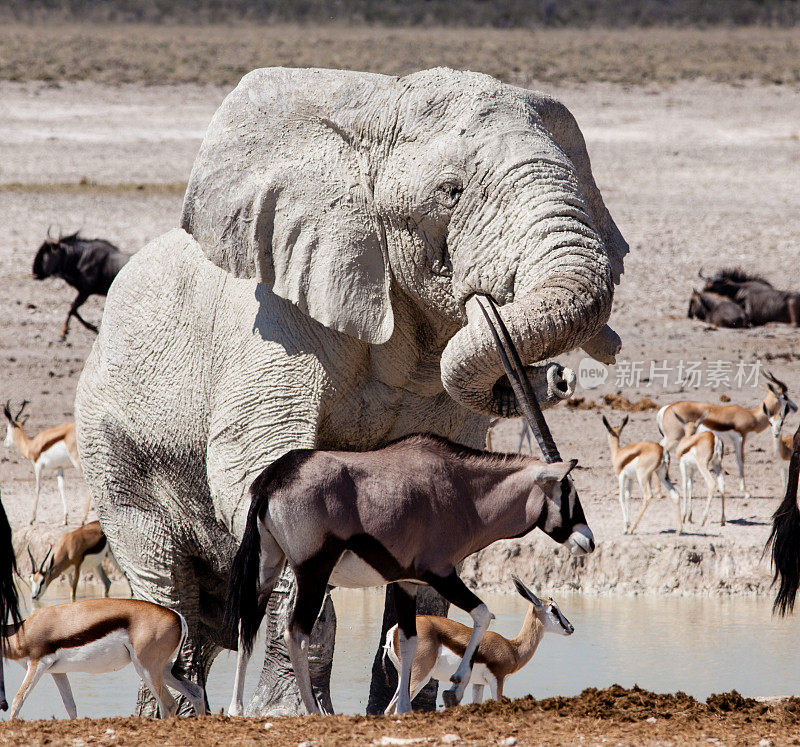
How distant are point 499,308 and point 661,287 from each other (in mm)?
11479

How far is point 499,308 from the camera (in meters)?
4.25

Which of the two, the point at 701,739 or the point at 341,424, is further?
the point at 341,424

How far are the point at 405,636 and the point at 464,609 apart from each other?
0.61 ft

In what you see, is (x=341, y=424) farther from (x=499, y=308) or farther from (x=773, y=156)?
(x=773, y=156)

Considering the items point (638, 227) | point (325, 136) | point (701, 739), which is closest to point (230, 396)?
point (325, 136)

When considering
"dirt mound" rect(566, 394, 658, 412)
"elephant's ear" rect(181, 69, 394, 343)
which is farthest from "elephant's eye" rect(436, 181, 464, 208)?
"dirt mound" rect(566, 394, 658, 412)

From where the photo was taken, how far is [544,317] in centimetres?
398

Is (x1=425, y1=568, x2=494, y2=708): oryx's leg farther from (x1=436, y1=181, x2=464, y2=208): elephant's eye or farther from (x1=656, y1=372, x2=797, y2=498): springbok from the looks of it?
(x1=656, y1=372, x2=797, y2=498): springbok

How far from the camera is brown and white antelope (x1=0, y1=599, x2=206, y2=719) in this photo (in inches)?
206

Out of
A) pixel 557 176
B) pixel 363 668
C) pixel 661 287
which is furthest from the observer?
pixel 661 287

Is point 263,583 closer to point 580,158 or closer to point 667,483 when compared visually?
point 580,158

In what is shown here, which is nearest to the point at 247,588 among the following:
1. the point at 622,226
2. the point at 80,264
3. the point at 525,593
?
the point at 525,593

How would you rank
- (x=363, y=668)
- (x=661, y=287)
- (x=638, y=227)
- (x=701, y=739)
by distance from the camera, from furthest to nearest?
(x=638, y=227) → (x=661, y=287) → (x=363, y=668) → (x=701, y=739)

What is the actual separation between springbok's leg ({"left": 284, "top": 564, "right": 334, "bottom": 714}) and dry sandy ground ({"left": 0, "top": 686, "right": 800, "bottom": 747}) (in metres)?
0.17
